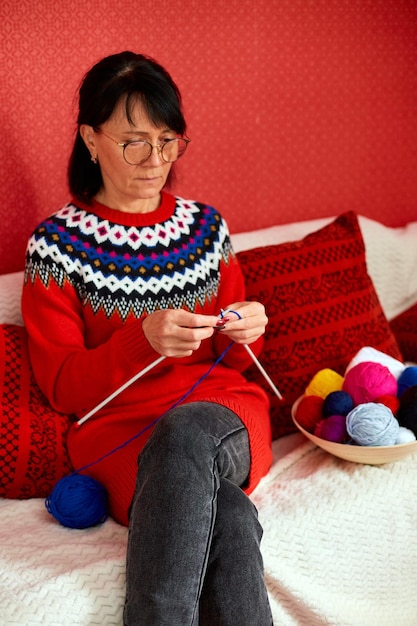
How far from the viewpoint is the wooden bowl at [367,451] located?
5.13 feet

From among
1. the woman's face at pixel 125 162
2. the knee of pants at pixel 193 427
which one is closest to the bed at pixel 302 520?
the knee of pants at pixel 193 427

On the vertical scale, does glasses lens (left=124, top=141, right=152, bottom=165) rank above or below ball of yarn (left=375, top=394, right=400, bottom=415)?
above

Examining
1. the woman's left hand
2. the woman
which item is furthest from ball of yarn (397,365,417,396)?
the woman's left hand

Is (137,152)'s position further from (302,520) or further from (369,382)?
(302,520)

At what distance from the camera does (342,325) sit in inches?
74.5

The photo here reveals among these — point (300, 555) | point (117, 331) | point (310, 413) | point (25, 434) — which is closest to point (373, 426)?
point (310, 413)

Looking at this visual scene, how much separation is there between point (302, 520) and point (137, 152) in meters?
0.77

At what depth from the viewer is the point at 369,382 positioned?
1670mm

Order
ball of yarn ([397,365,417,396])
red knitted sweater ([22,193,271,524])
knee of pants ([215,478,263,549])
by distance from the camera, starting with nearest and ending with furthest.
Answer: knee of pants ([215,478,263,549]) → red knitted sweater ([22,193,271,524]) → ball of yarn ([397,365,417,396])

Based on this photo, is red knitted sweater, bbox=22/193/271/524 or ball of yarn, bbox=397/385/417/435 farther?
ball of yarn, bbox=397/385/417/435

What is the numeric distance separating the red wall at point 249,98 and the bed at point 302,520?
25cm

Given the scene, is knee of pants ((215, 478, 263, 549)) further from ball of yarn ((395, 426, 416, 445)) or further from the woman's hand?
ball of yarn ((395, 426, 416, 445))

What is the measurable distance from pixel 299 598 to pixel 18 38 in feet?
4.36

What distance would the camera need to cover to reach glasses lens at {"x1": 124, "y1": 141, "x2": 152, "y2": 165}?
1.57 meters
